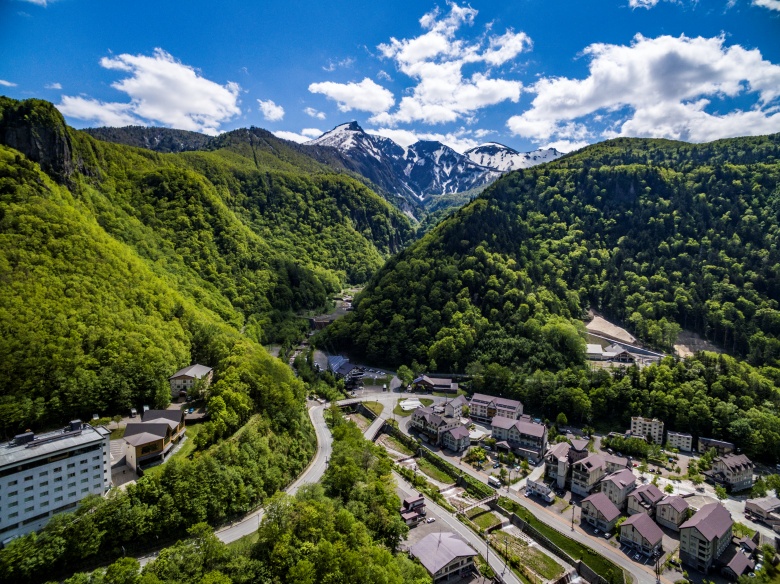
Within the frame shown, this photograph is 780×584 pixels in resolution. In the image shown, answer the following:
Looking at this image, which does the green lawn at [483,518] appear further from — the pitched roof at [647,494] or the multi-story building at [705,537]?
the multi-story building at [705,537]

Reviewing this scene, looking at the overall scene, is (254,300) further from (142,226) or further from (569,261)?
(569,261)

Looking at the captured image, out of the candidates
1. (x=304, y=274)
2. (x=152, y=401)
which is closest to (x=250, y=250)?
(x=304, y=274)

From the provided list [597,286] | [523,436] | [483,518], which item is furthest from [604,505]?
[597,286]

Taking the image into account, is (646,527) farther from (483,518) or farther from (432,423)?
(432,423)

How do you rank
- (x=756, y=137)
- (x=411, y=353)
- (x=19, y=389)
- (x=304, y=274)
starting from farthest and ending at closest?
(x=756, y=137) < (x=304, y=274) < (x=411, y=353) < (x=19, y=389)

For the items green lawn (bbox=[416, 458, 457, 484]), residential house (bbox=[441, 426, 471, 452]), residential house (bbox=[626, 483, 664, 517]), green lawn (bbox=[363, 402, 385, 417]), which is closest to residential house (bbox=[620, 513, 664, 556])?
residential house (bbox=[626, 483, 664, 517])

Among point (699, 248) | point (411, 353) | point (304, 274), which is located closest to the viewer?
point (411, 353)
